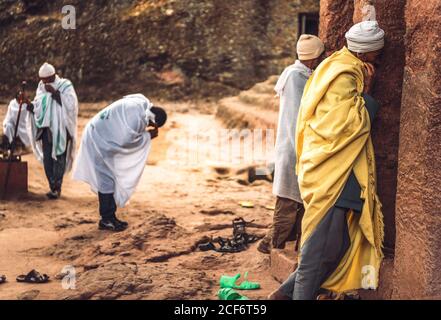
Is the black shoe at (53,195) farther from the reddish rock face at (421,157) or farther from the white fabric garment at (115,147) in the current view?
the reddish rock face at (421,157)

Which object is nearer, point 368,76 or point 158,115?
point 368,76

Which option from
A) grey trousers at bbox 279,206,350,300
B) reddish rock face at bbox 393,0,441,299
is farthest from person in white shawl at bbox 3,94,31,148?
reddish rock face at bbox 393,0,441,299

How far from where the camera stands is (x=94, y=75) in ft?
56.1

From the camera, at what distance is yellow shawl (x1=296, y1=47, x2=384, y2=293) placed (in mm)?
4148

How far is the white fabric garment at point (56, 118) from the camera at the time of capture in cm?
897

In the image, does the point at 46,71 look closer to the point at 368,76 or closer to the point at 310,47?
the point at 310,47

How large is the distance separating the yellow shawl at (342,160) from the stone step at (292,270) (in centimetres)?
22

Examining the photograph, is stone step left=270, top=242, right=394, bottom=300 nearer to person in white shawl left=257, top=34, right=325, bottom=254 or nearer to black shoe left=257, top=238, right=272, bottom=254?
person in white shawl left=257, top=34, right=325, bottom=254

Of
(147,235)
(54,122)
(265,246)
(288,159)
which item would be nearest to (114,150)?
(147,235)

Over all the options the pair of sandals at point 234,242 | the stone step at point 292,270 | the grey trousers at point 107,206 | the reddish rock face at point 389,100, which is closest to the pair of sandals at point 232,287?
the stone step at point 292,270

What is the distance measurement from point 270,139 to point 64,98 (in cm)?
359

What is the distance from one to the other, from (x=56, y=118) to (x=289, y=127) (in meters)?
4.33

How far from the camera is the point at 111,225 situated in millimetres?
7473

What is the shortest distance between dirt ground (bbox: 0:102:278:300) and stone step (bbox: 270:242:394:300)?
94mm
